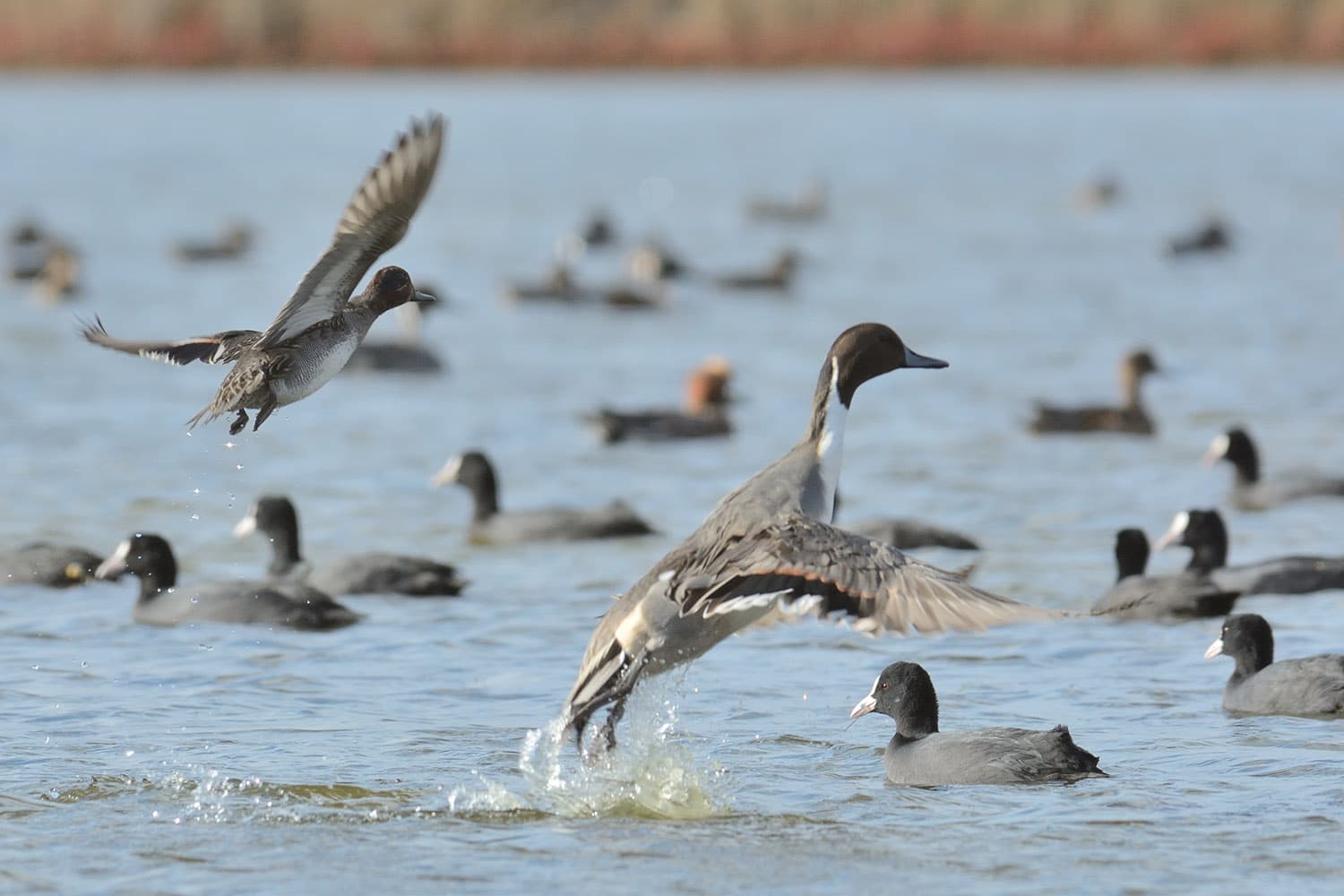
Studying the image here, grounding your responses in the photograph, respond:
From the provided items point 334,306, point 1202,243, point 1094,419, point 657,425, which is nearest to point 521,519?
point 657,425

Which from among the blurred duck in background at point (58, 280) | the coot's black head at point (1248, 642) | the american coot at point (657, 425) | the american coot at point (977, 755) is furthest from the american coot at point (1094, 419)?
the blurred duck in background at point (58, 280)

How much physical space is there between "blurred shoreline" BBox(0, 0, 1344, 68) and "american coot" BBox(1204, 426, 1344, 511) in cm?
4605

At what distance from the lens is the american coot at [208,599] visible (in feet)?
38.0

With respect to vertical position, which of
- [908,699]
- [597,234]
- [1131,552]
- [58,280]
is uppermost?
[597,234]

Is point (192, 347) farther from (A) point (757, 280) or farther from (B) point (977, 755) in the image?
(A) point (757, 280)

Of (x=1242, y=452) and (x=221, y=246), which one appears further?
(x=221, y=246)

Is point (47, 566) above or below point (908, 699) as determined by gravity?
above

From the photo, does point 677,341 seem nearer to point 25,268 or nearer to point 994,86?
point 25,268

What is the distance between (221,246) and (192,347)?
76.9 ft

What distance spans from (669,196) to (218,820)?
119ft

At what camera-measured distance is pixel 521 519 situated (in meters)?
14.3

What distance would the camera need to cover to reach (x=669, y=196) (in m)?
43.8

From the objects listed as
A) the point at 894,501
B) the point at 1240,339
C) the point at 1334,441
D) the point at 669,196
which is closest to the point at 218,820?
the point at 894,501

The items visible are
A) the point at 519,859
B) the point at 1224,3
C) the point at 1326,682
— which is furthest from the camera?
the point at 1224,3
